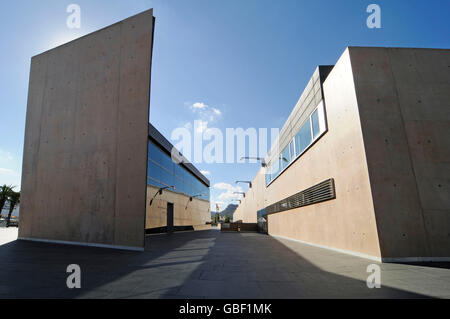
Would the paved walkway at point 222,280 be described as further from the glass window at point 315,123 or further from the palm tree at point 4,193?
the palm tree at point 4,193

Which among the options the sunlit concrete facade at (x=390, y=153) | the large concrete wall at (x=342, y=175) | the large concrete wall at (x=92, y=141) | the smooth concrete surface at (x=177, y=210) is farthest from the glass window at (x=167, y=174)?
the sunlit concrete facade at (x=390, y=153)

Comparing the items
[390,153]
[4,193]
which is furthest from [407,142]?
[4,193]

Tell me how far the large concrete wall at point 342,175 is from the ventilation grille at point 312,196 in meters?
0.25

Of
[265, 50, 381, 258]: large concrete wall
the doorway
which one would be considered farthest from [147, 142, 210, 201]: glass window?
[265, 50, 381, 258]: large concrete wall

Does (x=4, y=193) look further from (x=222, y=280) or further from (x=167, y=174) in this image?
(x=222, y=280)

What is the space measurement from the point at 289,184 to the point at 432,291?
1232 cm

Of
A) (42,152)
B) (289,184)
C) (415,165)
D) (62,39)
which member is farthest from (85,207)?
(415,165)

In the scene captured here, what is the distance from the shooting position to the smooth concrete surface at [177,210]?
60.4 ft

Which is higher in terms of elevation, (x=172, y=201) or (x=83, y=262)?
(x=172, y=201)

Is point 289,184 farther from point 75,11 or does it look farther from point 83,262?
point 75,11

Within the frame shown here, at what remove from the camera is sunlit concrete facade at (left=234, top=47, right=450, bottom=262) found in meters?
6.86

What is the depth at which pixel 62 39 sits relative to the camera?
47.3 ft

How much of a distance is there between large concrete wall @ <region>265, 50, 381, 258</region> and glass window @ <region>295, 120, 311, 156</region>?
60 centimetres

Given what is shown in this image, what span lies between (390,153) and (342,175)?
1764 mm
